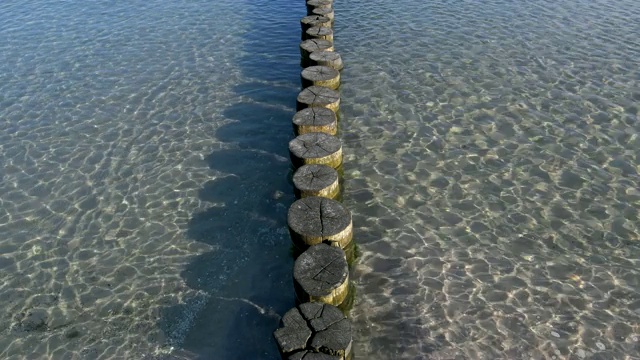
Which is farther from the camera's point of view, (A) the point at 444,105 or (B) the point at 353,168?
(A) the point at 444,105

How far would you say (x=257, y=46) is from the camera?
2000 cm

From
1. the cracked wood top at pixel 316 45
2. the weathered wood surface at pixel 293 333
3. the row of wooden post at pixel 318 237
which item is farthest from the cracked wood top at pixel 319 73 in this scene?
the weathered wood surface at pixel 293 333

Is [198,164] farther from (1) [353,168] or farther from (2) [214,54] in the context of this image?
(2) [214,54]

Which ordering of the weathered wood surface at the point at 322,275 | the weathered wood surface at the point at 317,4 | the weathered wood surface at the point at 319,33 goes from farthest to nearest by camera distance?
the weathered wood surface at the point at 317,4
the weathered wood surface at the point at 319,33
the weathered wood surface at the point at 322,275

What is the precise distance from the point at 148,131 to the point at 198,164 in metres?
2.47

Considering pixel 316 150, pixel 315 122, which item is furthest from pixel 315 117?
pixel 316 150

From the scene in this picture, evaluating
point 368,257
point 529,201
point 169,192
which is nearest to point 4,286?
point 169,192

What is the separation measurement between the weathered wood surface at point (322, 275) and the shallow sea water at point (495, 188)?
126cm

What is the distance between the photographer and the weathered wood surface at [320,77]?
47.0ft

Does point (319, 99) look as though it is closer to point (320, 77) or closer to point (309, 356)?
point (320, 77)

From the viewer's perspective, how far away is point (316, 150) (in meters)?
11.3

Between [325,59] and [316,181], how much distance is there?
20.3 ft

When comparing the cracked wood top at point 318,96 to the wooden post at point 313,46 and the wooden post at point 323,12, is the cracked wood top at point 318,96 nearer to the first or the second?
the wooden post at point 313,46

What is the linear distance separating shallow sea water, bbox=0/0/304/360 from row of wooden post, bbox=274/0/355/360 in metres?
1.35
